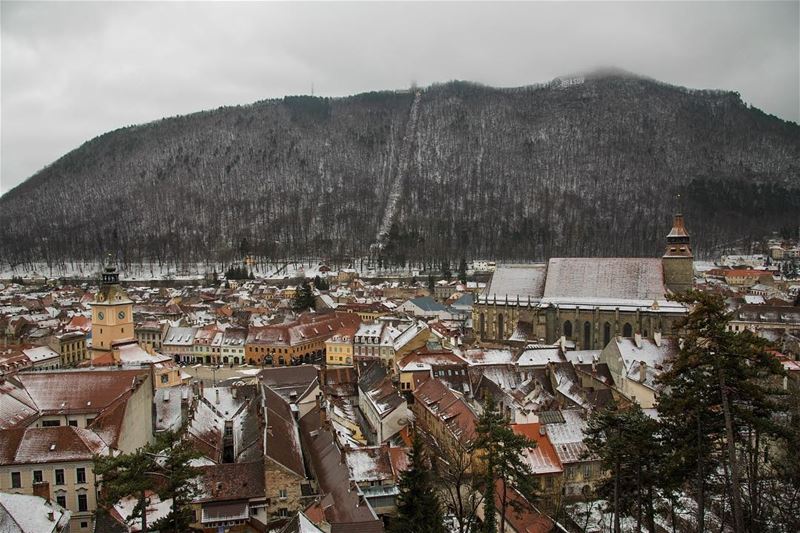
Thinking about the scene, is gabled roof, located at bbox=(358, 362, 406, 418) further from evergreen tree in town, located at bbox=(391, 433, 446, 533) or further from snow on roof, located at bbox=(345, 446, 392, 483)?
evergreen tree in town, located at bbox=(391, 433, 446, 533)

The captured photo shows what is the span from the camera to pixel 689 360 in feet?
63.8

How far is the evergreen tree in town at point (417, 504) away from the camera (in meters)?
26.4

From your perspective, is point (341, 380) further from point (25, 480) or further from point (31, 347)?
point (31, 347)

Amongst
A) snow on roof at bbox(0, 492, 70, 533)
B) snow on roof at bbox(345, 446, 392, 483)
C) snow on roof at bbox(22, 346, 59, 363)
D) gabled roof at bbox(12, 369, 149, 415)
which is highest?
gabled roof at bbox(12, 369, 149, 415)

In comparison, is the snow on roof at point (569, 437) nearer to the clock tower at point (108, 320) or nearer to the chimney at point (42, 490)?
the chimney at point (42, 490)

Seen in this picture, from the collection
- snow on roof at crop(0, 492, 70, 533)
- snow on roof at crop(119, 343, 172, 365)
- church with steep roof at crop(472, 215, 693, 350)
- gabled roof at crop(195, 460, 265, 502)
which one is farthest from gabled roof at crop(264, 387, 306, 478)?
church with steep roof at crop(472, 215, 693, 350)

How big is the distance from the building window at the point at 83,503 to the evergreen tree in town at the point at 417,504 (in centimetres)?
1439

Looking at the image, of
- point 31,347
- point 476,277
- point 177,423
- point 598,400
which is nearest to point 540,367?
point 598,400

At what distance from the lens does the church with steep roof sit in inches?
2844

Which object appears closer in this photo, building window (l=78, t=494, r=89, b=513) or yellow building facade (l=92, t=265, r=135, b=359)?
building window (l=78, t=494, r=89, b=513)

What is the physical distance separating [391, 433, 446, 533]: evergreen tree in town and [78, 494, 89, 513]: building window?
1439 cm

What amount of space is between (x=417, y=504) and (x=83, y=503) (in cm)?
1567

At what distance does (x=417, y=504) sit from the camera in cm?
2659

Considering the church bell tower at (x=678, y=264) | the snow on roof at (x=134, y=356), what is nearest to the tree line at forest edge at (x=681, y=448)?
the snow on roof at (x=134, y=356)
